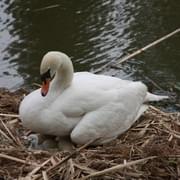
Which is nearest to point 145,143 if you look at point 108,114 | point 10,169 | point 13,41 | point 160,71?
point 108,114

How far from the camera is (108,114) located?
5.90 meters

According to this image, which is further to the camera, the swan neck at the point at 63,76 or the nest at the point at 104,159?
the swan neck at the point at 63,76

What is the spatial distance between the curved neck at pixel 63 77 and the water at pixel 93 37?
217cm

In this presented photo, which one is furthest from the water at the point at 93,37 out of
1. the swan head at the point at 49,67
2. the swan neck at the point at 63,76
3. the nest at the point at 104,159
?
the swan head at the point at 49,67

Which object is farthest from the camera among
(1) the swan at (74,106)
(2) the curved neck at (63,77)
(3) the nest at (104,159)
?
(2) the curved neck at (63,77)

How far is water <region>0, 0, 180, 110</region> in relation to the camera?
28.9ft

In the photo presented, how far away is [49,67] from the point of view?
19.0 ft

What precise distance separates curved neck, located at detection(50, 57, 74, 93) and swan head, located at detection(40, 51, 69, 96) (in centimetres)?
8

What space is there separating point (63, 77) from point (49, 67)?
8.7 inches

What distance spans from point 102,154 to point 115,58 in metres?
3.77

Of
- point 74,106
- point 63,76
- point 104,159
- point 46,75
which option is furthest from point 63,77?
point 104,159

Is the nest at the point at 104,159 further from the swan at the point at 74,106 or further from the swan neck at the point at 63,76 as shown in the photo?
the swan neck at the point at 63,76

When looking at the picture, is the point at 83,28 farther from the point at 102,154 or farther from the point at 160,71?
the point at 102,154

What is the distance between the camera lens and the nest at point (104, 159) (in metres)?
5.15
